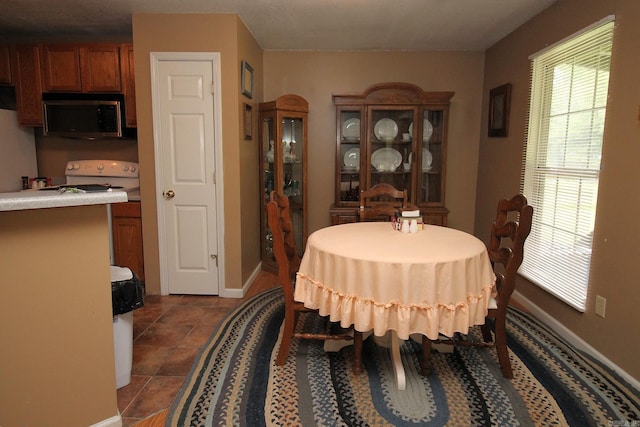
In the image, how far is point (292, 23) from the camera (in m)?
3.33

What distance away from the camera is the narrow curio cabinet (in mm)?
3828

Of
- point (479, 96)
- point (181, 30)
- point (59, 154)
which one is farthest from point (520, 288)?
point (59, 154)

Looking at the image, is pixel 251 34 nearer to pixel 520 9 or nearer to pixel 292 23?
pixel 292 23

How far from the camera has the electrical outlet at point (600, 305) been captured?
231cm

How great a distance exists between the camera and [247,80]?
3445 mm

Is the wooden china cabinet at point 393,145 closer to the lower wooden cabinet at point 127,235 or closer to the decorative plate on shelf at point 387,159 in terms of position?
the decorative plate on shelf at point 387,159

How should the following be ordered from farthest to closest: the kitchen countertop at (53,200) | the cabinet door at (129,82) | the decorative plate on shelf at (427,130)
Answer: the decorative plate on shelf at (427,130)
the cabinet door at (129,82)
the kitchen countertop at (53,200)

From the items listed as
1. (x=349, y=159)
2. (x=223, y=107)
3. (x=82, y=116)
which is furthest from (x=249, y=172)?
(x=82, y=116)

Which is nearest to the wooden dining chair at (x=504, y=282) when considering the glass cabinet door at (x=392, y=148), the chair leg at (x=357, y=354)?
the chair leg at (x=357, y=354)

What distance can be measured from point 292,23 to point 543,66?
204cm

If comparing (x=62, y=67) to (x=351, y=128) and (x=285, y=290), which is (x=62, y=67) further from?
(x=285, y=290)

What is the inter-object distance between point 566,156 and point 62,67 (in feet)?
13.9

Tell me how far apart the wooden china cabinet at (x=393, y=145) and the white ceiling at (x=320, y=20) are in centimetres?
53

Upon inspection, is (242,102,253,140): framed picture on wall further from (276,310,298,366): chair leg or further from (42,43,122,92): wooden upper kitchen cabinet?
(276,310,298,366): chair leg
